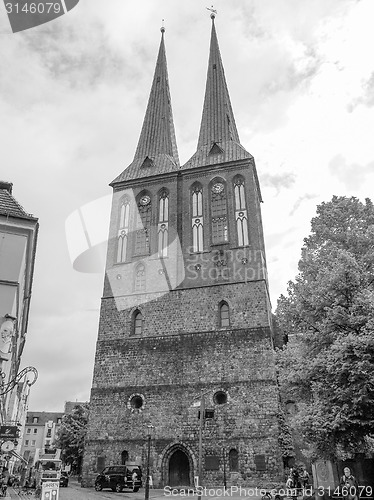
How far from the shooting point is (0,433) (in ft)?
50.1

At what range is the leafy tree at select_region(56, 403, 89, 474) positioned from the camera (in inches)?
1494

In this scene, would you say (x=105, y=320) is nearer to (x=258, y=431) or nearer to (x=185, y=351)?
(x=185, y=351)

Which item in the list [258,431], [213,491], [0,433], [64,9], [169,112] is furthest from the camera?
[169,112]

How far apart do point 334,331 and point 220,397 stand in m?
13.3

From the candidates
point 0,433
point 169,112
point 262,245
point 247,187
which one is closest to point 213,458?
point 0,433

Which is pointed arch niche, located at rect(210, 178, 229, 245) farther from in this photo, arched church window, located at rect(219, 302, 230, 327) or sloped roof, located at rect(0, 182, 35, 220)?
sloped roof, located at rect(0, 182, 35, 220)

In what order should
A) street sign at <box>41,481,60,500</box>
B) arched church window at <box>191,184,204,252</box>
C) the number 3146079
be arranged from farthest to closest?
arched church window at <box>191,184,204,252</box>, street sign at <box>41,481,60,500</box>, the number 3146079

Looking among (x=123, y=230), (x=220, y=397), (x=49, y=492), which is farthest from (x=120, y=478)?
(x=123, y=230)

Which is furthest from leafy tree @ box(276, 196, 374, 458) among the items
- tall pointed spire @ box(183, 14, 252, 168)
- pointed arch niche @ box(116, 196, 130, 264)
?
pointed arch niche @ box(116, 196, 130, 264)

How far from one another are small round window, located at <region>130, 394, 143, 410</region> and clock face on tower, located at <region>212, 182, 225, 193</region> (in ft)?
48.5

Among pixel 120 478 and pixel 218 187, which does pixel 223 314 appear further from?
pixel 120 478

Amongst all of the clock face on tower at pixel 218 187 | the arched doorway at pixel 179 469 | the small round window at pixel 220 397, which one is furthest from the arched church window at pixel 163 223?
the arched doorway at pixel 179 469

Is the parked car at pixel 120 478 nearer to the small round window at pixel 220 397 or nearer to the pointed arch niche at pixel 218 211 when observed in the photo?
the small round window at pixel 220 397

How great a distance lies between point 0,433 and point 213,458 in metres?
12.1
